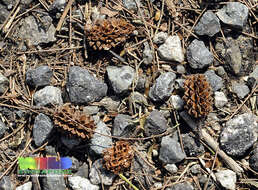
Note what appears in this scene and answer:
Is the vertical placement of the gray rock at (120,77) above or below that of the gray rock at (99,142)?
above

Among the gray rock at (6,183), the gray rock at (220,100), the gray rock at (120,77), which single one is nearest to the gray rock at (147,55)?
the gray rock at (120,77)

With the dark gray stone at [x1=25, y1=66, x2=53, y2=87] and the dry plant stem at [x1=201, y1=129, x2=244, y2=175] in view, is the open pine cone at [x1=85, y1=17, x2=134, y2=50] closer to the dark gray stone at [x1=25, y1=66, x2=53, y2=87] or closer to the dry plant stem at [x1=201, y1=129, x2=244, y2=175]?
the dark gray stone at [x1=25, y1=66, x2=53, y2=87]

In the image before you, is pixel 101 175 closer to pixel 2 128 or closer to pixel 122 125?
pixel 122 125

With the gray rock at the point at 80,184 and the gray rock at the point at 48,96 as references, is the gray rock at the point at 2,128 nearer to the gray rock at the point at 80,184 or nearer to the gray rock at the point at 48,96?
the gray rock at the point at 48,96

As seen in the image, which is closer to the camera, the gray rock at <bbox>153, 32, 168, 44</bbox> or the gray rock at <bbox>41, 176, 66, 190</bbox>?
the gray rock at <bbox>41, 176, 66, 190</bbox>

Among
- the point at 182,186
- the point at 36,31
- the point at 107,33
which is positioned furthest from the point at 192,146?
the point at 36,31

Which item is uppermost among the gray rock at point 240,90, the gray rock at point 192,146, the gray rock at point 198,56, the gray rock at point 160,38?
the gray rock at point 160,38

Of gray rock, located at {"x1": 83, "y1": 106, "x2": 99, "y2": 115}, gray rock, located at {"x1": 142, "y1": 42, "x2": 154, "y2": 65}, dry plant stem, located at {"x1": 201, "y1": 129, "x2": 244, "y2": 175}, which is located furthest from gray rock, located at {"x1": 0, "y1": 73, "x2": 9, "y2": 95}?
dry plant stem, located at {"x1": 201, "y1": 129, "x2": 244, "y2": 175}
